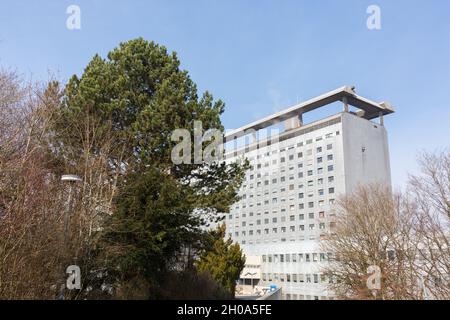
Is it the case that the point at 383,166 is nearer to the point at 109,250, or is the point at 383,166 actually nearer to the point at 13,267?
the point at 109,250

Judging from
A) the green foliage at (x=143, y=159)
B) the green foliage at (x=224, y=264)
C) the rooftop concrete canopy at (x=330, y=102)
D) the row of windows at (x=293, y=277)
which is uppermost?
the rooftop concrete canopy at (x=330, y=102)

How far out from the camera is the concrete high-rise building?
64.0 meters

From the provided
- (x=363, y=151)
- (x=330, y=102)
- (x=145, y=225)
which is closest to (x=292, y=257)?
(x=363, y=151)

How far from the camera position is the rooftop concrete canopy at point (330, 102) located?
6419 centimetres

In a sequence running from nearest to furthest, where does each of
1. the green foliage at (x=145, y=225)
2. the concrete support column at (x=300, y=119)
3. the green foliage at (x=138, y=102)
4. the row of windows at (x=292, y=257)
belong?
the green foliage at (x=145, y=225) → the green foliage at (x=138, y=102) → the row of windows at (x=292, y=257) → the concrete support column at (x=300, y=119)

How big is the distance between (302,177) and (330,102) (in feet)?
47.3

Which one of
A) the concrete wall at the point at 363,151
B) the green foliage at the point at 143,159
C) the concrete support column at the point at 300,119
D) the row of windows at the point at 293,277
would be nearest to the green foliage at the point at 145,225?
the green foliage at the point at 143,159

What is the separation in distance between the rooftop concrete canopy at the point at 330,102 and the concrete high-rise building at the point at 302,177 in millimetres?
159

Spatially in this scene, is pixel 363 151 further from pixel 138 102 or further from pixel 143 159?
pixel 143 159

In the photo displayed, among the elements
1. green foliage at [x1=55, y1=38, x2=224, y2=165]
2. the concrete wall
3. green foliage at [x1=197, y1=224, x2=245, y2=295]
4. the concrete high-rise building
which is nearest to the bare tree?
green foliage at [x1=197, y1=224, x2=245, y2=295]

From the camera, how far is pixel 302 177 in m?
71.5

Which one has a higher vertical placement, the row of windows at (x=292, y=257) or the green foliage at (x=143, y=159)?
the green foliage at (x=143, y=159)

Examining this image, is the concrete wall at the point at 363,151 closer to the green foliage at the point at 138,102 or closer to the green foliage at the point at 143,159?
the green foliage at the point at 143,159

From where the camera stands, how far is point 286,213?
2891 inches
